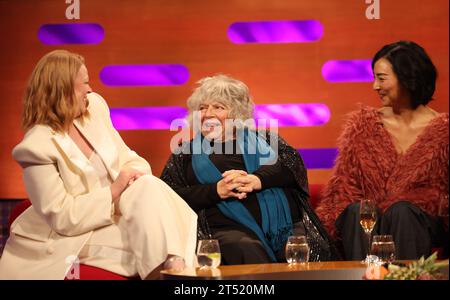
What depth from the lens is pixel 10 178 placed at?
517 centimetres

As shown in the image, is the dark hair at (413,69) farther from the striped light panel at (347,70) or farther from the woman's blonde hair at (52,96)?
the woman's blonde hair at (52,96)

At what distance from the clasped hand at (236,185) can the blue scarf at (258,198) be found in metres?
0.06

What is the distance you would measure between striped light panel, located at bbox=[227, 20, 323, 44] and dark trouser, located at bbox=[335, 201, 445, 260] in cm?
141

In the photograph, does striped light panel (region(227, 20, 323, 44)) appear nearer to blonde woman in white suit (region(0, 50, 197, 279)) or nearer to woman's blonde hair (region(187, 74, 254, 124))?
woman's blonde hair (region(187, 74, 254, 124))

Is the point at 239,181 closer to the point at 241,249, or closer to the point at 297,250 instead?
the point at 241,249

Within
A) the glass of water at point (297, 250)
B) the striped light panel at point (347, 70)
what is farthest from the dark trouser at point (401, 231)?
the striped light panel at point (347, 70)

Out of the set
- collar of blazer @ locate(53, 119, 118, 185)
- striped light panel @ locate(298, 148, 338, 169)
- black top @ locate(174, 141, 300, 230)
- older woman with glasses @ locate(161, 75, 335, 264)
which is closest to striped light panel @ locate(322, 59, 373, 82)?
striped light panel @ locate(298, 148, 338, 169)

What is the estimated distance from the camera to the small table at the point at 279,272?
3045 millimetres

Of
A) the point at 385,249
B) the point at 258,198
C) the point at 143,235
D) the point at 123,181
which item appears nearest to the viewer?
the point at 385,249

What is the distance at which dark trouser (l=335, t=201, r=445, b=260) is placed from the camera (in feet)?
12.8

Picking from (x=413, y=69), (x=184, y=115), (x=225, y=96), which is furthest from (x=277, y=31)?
(x=413, y=69)

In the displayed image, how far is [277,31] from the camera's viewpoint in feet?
16.6

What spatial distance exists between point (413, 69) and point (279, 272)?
1.76 metres

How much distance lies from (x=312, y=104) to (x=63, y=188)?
207 cm
